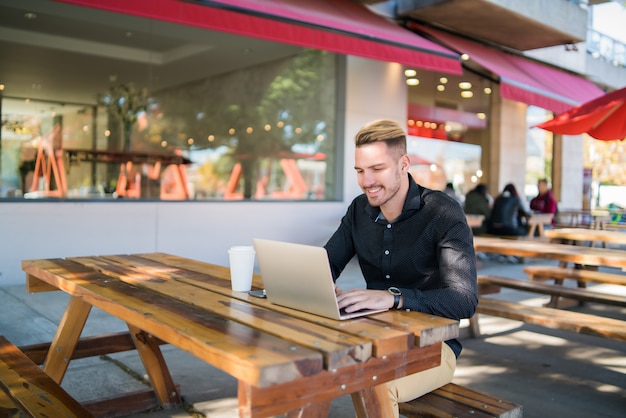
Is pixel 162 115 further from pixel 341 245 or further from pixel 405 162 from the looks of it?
pixel 405 162

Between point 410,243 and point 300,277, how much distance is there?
664 mm

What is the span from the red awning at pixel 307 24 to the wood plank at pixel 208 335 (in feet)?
9.93

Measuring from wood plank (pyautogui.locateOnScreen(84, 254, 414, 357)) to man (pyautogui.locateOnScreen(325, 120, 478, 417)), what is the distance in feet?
0.87

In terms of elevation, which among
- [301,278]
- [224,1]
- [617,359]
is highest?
[224,1]

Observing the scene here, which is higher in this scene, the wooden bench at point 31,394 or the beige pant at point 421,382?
the beige pant at point 421,382

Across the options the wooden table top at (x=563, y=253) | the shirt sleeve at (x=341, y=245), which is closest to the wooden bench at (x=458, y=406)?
the shirt sleeve at (x=341, y=245)

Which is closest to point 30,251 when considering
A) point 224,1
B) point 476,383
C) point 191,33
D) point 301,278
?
point 224,1

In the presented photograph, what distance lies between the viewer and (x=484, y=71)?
41.2 feet

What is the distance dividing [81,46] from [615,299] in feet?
22.8

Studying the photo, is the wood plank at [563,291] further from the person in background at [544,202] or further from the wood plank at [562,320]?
the person in background at [544,202]

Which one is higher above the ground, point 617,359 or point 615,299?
point 615,299

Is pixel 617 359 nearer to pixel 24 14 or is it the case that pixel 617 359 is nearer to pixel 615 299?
pixel 615 299

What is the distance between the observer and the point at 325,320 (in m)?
1.77

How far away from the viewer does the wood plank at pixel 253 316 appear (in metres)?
1.50
